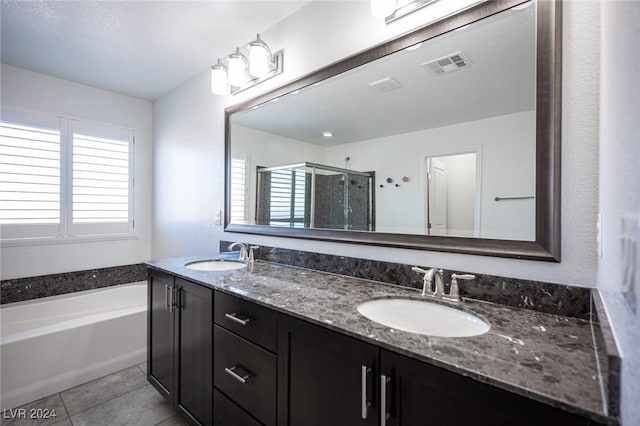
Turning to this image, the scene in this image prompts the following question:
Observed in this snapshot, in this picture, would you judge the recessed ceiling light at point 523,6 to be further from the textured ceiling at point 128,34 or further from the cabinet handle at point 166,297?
the cabinet handle at point 166,297

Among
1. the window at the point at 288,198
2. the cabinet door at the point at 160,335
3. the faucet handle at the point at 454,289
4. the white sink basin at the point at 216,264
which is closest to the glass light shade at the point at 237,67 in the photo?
the window at the point at 288,198

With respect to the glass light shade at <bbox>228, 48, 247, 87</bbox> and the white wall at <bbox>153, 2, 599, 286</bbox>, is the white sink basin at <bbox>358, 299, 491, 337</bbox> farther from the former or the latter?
the glass light shade at <bbox>228, 48, 247, 87</bbox>

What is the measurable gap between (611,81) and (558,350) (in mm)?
676

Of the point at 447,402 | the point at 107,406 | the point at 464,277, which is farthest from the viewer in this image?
the point at 107,406

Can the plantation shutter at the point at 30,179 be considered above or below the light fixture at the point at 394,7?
below

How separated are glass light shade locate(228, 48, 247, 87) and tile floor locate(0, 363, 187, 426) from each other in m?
2.32

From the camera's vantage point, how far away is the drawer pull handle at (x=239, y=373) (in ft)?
4.12

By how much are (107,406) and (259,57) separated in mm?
2570

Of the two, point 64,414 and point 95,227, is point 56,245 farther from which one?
point 64,414

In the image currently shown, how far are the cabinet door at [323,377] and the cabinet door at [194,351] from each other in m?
0.56

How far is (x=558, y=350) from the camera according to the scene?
0.74m

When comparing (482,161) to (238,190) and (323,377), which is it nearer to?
(323,377)

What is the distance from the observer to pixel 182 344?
168 cm

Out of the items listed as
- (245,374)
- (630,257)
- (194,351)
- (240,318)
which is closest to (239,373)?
(245,374)
